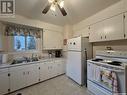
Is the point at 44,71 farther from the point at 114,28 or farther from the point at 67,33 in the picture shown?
the point at 114,28

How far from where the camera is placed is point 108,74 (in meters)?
2.05

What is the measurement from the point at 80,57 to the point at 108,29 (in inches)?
49.6

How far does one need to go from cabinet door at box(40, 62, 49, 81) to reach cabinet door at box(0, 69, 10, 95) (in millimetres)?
1199

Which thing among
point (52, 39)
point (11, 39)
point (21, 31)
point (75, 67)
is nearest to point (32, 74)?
point (11, 39)

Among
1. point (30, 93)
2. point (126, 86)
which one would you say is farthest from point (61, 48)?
point (126, 86)

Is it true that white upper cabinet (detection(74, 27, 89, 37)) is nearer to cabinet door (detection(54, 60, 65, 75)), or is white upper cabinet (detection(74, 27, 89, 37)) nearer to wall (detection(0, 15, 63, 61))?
wall (detection(0, 15, 63, 61))

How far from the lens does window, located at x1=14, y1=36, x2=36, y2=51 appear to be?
3541 millimetres

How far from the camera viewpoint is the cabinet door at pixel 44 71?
3574mm

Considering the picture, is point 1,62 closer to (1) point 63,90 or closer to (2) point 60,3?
(1) point 63,90

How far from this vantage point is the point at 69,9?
11.7 ft

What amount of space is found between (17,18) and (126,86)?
3558 millimetres

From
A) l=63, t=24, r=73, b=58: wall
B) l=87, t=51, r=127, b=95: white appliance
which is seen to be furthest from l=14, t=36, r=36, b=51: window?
l=87, t=51, r=127, b=95: white appliance

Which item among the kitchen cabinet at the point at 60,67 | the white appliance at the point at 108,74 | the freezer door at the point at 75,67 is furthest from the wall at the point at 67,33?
the white appliance at the point at 108,74

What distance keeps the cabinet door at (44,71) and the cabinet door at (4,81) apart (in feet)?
3.93
